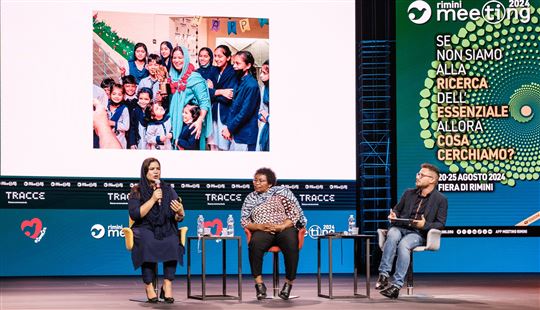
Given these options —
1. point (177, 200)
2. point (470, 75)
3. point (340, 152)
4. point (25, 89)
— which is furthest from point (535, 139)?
point (25, 89)

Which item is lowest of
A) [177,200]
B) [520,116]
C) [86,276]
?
[86,276]

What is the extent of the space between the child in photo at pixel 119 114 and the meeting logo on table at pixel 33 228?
1099 millimetres

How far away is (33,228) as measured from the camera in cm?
832

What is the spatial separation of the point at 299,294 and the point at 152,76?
286 cm

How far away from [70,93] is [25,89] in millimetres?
418

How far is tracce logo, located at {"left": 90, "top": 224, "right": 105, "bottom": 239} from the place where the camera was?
27.8ft

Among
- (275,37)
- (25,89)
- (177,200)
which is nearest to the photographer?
(177,200)

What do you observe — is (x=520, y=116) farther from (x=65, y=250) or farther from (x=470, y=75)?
(x=65, y=250)

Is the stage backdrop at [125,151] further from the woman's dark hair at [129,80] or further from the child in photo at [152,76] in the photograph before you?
the woman's dark hair at [129,80]

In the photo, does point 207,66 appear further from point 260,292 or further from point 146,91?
point 260,292

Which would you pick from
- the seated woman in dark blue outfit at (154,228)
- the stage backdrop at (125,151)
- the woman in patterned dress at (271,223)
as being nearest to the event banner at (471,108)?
the stage backdrop at (125,151)

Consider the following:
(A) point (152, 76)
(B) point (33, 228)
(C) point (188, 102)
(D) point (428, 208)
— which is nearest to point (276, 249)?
(D) point (428, 208)

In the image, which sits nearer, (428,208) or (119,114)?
(428,208)

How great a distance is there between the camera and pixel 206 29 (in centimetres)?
862
